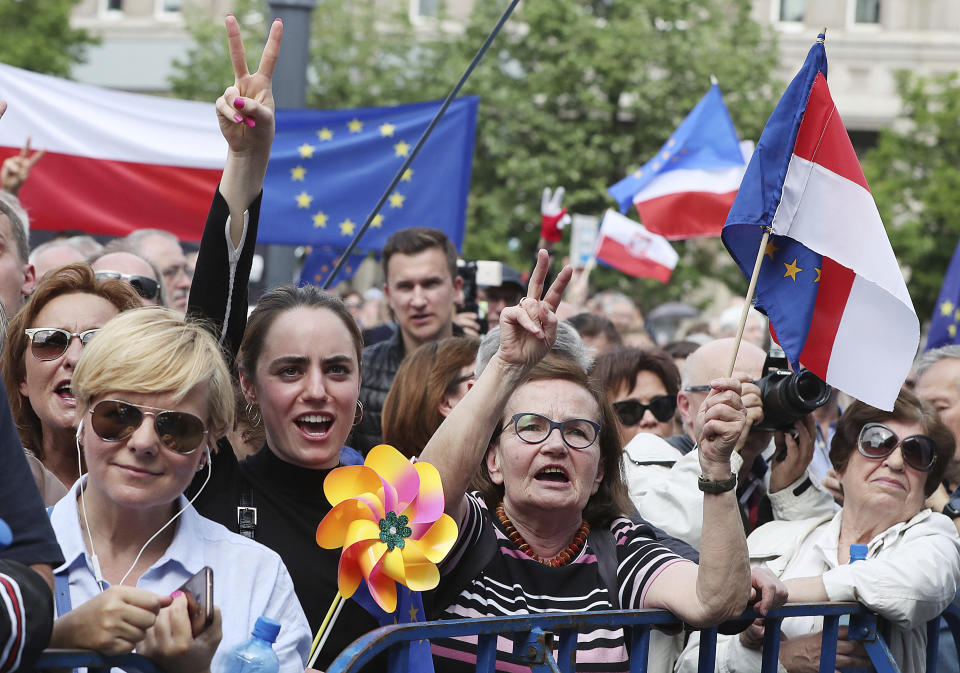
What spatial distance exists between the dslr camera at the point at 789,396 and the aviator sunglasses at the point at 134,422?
1.87 meters

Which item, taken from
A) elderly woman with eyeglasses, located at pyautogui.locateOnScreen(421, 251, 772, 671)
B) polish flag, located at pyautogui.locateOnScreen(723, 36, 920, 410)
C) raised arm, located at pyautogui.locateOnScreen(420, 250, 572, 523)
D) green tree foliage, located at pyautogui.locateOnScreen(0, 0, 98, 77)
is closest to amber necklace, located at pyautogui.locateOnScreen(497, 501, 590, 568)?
elderly woman with eyeglasses, located at pyautogui.locateOnScreen(421, 251, 772, 671)

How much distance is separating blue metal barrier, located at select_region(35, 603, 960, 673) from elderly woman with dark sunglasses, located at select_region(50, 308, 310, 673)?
0.19 metres

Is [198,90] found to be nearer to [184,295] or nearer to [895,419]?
[184,295]

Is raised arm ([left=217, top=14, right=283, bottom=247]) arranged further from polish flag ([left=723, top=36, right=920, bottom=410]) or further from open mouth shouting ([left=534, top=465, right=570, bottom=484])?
polish flag ([left=723, top=36, right=920, bottom=410])

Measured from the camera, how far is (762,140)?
3.81 m

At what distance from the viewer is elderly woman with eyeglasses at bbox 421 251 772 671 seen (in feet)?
10.4

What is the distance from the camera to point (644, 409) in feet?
18.6

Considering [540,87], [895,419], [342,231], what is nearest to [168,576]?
[895,419]

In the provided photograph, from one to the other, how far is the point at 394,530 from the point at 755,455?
204cm

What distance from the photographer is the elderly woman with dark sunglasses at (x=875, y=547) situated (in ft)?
12.3

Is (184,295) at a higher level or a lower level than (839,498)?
higher

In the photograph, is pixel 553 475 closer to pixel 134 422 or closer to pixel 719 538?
pixel 719 538

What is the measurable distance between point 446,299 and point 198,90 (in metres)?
28.0

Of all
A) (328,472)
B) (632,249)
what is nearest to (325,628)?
(328,472)
